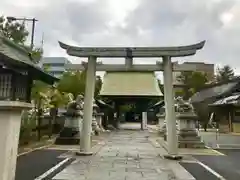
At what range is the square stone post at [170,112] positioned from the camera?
37.3ft

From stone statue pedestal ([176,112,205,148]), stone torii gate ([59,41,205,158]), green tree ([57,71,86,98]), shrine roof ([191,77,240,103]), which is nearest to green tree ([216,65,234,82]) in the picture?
shrine roof ([191,77,240,103])

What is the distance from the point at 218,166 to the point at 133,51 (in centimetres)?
538

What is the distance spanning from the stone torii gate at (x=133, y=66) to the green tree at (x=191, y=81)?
107 feet

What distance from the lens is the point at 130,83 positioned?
42.2ft

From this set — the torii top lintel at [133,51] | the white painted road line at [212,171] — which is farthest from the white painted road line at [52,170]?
the white painted road line at [212,171]

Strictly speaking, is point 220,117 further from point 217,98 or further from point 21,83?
point 21,83

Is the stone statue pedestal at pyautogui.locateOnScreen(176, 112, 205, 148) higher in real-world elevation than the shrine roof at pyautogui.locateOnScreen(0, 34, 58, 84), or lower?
lower

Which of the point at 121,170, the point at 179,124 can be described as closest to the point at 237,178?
the point at 121,170

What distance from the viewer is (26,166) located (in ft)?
30.6

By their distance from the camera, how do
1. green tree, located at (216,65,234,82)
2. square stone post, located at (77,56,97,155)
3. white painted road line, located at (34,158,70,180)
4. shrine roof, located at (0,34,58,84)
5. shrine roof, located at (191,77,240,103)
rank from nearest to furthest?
1. shrine roof, located at (0,34,58,84)
2. white painted road line, located at (34,158,70,180)
3. square stone post, located at (77,56,97,155)
4. shrine roof, located at (191,77,240,103)
5. green tree, located at (216,65,234,82)

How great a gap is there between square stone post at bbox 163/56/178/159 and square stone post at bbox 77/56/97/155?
9.81 ft

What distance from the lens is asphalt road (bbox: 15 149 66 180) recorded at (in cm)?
809

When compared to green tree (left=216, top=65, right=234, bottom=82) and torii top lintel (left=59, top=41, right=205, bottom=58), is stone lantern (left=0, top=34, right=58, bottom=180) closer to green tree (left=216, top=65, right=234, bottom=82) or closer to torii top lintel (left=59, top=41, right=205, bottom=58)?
torii top lintel (left=59, top=41, right=205, bottom=58)

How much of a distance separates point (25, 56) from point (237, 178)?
6648mm
